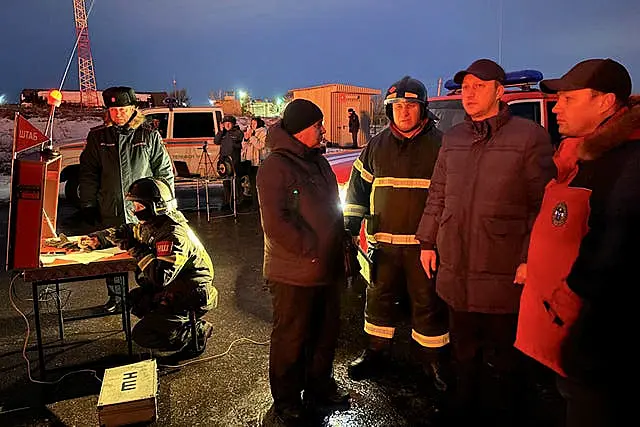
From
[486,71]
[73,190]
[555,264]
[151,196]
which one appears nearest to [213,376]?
[151,196]

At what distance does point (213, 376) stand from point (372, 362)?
1.19 m

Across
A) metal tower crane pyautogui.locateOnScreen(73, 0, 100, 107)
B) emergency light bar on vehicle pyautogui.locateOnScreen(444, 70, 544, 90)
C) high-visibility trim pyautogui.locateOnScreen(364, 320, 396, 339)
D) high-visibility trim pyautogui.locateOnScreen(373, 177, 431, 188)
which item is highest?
metal tower crane pyautogui.locateOnScreen(73, 0, 100, 107)

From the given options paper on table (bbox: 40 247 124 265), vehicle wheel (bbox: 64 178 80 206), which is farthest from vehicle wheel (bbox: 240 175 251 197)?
paper on table (bbox: 40 247 124 265)

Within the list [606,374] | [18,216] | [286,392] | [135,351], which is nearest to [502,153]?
[606,374]

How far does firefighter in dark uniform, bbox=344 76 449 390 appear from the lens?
3500mm

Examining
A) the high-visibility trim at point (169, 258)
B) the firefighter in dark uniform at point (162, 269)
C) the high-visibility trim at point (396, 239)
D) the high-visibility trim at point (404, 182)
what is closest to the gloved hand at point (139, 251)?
the firefighter in dark uniform at point (162, 269)

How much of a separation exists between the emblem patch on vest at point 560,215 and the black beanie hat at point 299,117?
149 cm

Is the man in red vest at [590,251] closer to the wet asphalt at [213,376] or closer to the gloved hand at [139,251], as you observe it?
the wet asphalt at [213,376]

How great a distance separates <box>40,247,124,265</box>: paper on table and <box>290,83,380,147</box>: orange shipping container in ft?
61.3

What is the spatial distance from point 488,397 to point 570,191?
77.9 inches

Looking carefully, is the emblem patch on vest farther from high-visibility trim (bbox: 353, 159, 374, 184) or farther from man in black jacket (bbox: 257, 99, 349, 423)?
high-visibility trim (bbox: 353, 159, 374, 184)

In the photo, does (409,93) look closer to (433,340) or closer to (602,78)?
(602,78)

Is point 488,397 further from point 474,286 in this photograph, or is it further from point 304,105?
point 304,105

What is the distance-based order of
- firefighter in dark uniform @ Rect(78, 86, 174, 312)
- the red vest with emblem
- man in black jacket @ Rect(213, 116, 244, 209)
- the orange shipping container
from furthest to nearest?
the orange shipping container
man in black jacket @ Rect(213, 116, 244, 209)
firefighter in dark uniform @ Rect(78, 86, 174, 312)
the red vest with emblem
